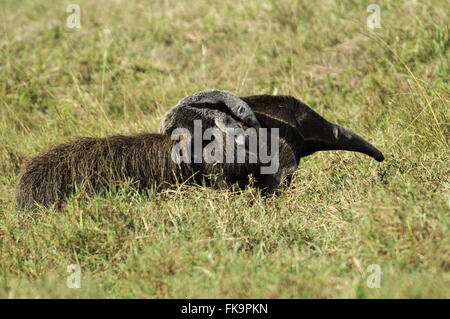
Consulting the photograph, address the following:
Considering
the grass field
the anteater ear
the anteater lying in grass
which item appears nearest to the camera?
the grass field

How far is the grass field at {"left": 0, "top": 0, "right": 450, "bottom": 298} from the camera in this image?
399cm

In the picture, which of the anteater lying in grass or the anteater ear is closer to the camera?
the anteater lying in grass

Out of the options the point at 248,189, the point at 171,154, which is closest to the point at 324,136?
the point at 248,189

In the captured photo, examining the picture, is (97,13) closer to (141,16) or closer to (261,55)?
A: (141,16)

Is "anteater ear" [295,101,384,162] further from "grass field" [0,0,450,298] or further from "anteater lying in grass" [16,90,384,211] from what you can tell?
"grass field" [0,0,450,298]

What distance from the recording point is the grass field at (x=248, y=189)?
3.99 m

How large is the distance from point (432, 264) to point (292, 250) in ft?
3.55

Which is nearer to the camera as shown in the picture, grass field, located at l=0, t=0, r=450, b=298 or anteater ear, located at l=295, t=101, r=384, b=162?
grass field, located at l=0, t=0, r=450, b=298

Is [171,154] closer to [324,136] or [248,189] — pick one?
[248,189]

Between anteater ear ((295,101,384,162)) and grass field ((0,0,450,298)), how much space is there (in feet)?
0.68

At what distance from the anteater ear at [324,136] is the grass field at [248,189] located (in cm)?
21

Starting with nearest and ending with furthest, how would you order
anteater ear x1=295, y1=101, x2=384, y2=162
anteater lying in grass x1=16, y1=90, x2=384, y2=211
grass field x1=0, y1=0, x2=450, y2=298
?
grass field x1=0, y1=0, x2=450, y2=298, anteater lying in grass x1=16, y1=90, x2=384, y2=211, anteater ear x1=295, y1=101, x2=384, y2=162

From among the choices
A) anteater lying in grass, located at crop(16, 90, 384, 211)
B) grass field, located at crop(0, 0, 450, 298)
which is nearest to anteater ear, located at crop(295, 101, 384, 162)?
anteater lying in grass, located at crop(16, 90, 384, 211)
